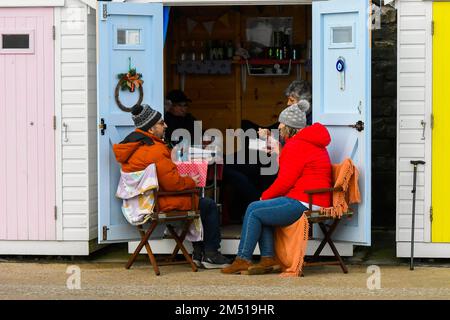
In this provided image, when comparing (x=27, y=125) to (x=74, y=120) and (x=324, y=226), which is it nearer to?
(x=74, y=120)

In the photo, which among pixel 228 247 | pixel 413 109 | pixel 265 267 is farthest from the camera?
pixel 228 247

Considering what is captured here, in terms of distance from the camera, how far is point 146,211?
9734mm

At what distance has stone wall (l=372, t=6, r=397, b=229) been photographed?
12508mm

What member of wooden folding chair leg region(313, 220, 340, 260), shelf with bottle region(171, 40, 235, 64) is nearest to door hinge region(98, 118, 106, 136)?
wooden folding chair leg region(313, 220, 340, 260)

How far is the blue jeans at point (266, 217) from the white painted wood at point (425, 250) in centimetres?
109

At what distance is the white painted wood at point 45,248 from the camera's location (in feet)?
34.7

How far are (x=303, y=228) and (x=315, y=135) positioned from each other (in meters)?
0.76

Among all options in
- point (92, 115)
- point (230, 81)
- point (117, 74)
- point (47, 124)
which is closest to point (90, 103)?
point (92, 115)

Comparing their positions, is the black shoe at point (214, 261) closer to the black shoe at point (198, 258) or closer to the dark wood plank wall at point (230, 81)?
the black shoe at point (198, 258)

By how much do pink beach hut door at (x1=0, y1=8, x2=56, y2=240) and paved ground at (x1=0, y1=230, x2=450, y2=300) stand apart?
41cm

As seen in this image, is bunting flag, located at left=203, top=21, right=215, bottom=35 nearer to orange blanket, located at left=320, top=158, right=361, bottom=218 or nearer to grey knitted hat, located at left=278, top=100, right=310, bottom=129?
grey knitted hat, located at left=278, top=100, right=310, bottom=129

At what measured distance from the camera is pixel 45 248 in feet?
34.8

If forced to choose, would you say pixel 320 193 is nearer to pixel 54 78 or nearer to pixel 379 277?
pixel 379 277

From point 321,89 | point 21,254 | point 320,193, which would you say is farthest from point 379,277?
point 21,254
